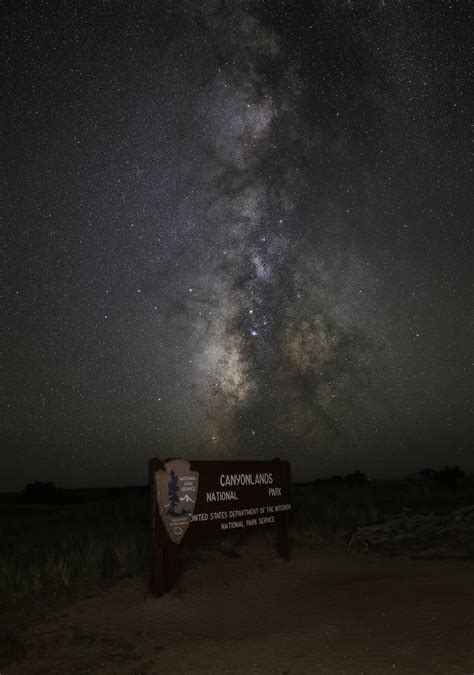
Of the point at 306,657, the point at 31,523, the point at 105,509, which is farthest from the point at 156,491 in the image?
the point at 105,509

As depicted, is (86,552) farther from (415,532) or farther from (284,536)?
(415,532)

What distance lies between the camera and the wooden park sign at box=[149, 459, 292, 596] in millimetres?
8250

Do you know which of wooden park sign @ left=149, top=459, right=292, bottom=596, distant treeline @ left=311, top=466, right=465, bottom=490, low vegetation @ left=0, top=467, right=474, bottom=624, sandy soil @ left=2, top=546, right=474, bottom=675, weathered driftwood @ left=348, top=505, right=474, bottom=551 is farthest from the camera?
distant treeline @ left=311, top=466, right=465, bottom=490

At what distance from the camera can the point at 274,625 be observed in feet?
22.3

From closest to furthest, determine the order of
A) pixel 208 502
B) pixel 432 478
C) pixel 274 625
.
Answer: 1. pixel 274 625
2. pixel 208 502
3. pixel 432 478

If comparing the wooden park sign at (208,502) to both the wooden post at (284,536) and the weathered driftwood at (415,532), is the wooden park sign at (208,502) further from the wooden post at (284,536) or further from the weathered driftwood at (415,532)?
the weathered driftwood at (415,532)

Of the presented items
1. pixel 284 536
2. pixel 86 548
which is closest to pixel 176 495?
Answer: pixel 284 536

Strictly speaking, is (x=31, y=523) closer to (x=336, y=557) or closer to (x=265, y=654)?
(x=336, y=557)

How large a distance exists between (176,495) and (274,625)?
7.92 ft

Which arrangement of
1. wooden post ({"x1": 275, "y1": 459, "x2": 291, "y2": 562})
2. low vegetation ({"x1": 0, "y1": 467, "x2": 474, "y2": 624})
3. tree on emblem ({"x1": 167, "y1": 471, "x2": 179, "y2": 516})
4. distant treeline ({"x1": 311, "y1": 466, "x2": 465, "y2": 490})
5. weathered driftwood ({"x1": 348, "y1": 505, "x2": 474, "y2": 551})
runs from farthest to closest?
1. distant treeline ({"x1": 311, "y1": 466, "x2": 465, "y2": 490})
2. weathered driftwood ({"x1": 348, "y1": 505, "x2": 474, "y2": 551})
3. wooden post ({"x1": 275, "y1": 459, "x2": 291, "y2": 562})
4. low vegetation ({"x1": 0, "y1": 467, "x2": 474, "y2": 624})
5. tree on emblem ({"x1": 167, "y1": 471, "x2": 179, "y2": 516})

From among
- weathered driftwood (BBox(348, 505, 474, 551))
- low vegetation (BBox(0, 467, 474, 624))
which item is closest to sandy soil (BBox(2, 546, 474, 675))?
low vegetation (BBox(0, 467, 474, 624))

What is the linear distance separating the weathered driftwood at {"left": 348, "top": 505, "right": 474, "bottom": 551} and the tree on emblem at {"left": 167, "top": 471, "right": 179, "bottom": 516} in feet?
14.9

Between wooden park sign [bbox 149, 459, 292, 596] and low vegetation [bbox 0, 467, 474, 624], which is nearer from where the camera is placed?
wooden park sign [bbox 149, 459, 292, 596]

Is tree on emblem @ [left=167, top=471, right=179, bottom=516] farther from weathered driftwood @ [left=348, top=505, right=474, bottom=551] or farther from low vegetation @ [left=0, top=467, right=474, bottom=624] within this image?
weathered driftwood @ [left=348, top=505, right=474, bottom=551]
